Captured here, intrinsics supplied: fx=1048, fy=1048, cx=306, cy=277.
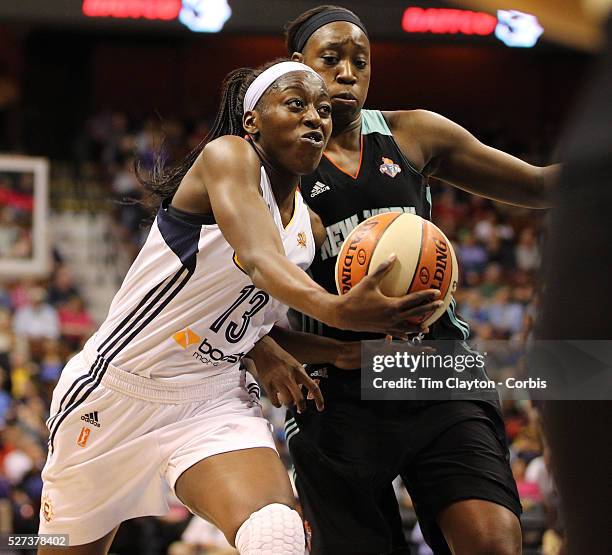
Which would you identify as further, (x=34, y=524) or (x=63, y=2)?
(x=63, y=2)

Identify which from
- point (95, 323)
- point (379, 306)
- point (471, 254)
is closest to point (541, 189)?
point (379, 306)

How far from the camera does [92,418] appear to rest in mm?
3584

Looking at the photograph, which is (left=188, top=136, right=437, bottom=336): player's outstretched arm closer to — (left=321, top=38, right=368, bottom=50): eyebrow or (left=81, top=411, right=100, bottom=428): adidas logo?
(left=321, top=38, right=368, bottom=50): eyebrow

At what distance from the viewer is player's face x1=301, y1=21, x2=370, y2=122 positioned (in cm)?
375

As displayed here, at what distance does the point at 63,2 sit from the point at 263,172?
30.5ft

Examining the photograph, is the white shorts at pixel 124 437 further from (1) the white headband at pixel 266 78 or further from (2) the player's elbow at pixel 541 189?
(2) the player's elbow at pixel 541 189

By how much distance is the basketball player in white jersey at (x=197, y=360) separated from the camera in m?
3.28

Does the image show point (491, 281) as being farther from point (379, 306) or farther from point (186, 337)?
point (379, 306)

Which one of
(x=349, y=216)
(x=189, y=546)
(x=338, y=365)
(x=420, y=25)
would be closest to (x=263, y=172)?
(x=349, y=216)

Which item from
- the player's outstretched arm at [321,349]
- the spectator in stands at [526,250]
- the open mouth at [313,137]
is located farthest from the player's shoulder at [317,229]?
the spectator in stands at [526,250]

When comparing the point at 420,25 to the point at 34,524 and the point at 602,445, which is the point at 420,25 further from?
the point at 602,445

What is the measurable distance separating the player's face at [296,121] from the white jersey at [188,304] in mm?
126

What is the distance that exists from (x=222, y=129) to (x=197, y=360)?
0.84m

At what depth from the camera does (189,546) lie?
303 inches
